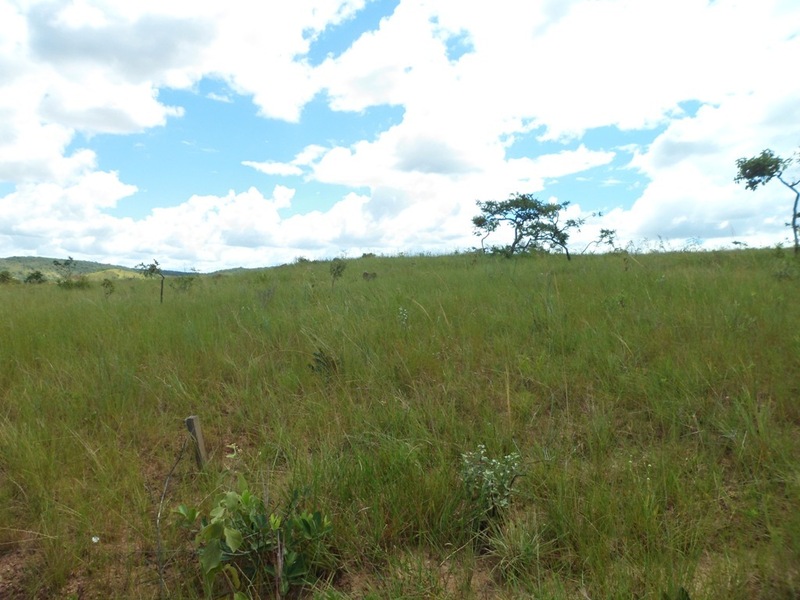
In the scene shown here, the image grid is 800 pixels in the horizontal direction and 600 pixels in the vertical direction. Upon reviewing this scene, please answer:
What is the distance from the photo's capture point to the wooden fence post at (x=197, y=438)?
249cm

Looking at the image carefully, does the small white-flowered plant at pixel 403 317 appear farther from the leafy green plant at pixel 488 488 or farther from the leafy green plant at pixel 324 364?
the leafy green plant at pixel 488 488

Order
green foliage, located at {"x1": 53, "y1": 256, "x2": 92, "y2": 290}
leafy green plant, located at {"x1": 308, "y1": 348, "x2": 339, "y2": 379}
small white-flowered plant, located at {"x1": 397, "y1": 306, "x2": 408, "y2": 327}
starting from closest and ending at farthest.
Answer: leafy green plant, located at {"x1": 308, "y1": 348, "x2": 339, "y2": 379} → small white-flowered plant, located at {"x1": 397, "y1": 306, "x2": 408, "y2": 327} → green foliage, located at {"x1": 53, "y1": 256, "x2": 92, "y2": 290}

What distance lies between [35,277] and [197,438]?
1737 cm

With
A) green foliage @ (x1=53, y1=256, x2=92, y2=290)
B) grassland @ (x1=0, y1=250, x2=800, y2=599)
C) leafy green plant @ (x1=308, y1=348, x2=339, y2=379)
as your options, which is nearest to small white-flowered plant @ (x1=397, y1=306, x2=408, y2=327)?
grassland @ (x1=0, y1=250, x2=800, y2=599)

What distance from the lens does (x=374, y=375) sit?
330 cm

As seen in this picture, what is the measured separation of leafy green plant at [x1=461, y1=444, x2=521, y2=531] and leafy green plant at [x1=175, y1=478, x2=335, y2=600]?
25.6 inches

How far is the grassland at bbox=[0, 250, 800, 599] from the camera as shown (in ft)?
5.95

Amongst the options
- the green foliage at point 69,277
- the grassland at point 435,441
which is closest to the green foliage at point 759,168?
the grassland at point 435,441

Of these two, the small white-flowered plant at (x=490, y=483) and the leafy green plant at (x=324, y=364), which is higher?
the leafy green plant at (x=324, y=364)

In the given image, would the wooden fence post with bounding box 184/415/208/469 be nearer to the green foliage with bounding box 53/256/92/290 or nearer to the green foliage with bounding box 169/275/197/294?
the green foliage with bounding box 169/275/197/294

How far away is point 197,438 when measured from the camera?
2.51 meters

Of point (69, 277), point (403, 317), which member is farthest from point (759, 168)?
point (69, 277)

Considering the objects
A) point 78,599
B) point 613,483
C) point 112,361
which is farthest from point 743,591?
point 112,361

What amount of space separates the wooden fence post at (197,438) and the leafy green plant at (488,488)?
1458 millimetres
